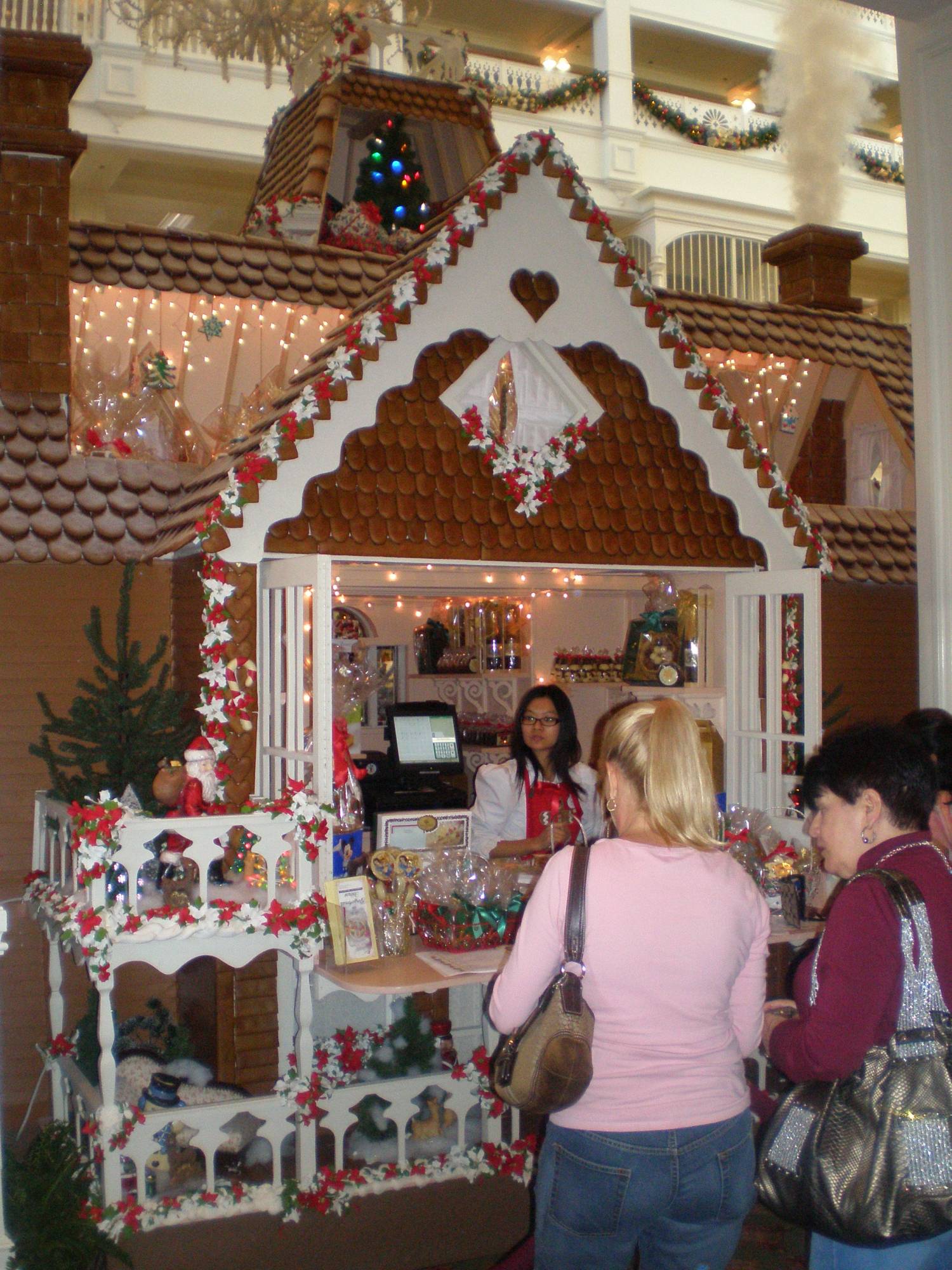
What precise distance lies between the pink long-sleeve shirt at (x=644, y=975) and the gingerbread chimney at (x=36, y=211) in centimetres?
418

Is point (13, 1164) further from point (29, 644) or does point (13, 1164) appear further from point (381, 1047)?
point (29, 644)

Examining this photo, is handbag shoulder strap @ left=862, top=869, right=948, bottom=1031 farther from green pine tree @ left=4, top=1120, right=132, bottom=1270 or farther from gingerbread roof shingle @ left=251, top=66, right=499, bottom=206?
gingerbread roof shingle @ left=251, top=66, right=499, bottom=206

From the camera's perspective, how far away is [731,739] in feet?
19.3

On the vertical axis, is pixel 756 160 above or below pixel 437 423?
above

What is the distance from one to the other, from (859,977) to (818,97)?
1116 centimetres

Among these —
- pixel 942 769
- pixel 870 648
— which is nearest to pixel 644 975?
pixel 942 769

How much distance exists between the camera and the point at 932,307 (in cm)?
422

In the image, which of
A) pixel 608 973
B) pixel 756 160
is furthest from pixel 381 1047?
pixel 756 160

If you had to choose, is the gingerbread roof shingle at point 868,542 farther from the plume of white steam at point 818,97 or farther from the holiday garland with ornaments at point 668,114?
the holiday garland with ornaments at point 668,114

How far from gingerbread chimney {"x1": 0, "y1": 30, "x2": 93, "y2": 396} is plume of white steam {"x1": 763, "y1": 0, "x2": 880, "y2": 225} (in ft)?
23.6

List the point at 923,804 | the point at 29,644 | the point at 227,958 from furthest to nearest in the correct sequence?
the point at 29,644 → the point at 227,958 → the point at 923,804

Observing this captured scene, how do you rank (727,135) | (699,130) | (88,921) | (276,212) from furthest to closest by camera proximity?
(727,135) → (699,130) → (276,212) → (88,921)

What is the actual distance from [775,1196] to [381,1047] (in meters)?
2.67

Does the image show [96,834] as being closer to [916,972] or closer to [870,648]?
[916,972]
